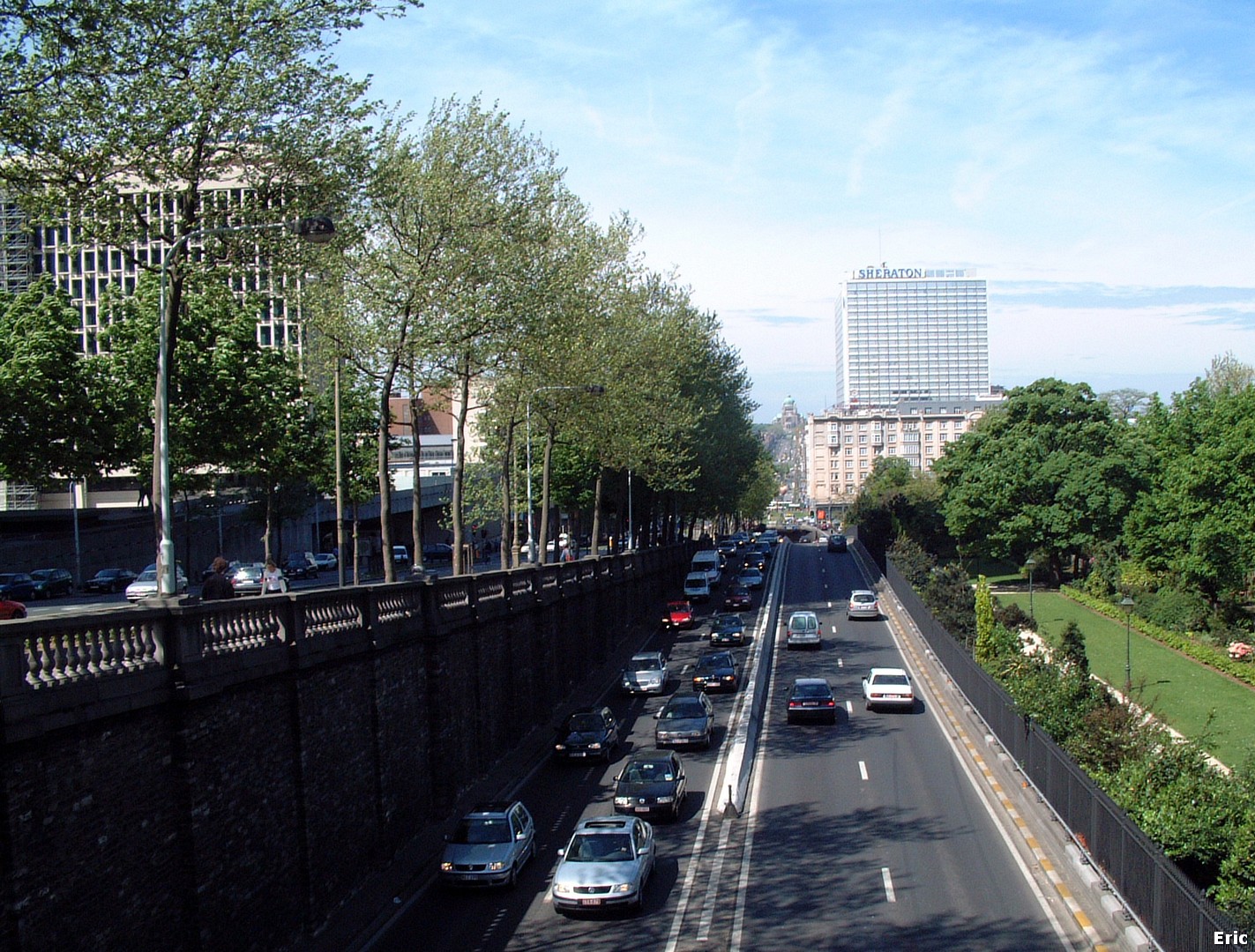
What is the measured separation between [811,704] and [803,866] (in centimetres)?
1386

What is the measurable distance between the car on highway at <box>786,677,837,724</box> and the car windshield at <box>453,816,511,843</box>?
53.4ft

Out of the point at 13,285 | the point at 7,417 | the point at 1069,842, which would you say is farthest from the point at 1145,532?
the point at 13,285

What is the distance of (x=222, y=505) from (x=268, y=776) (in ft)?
163

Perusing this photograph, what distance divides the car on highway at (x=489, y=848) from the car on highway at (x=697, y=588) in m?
48.8

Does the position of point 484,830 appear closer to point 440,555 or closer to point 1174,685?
point 1174,685

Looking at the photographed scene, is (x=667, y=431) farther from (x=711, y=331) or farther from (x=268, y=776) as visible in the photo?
(x=268, y=776)

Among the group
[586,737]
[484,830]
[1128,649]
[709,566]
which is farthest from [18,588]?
[1128,649]

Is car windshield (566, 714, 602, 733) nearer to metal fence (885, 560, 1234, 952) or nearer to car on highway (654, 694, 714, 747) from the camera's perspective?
car on highway (654, 694, 714, 747)

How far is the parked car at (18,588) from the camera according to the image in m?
49.7

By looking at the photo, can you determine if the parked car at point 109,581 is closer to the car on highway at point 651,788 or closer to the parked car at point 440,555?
the parked car at point 440,555

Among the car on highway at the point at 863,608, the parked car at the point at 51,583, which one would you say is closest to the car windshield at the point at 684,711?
the car on highway at the point at 863,608

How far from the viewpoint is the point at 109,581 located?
187 feet

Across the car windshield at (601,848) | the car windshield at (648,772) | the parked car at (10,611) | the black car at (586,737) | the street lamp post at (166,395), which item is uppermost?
the street lamp post at (166,395)

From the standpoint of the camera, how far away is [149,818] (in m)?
14.5
